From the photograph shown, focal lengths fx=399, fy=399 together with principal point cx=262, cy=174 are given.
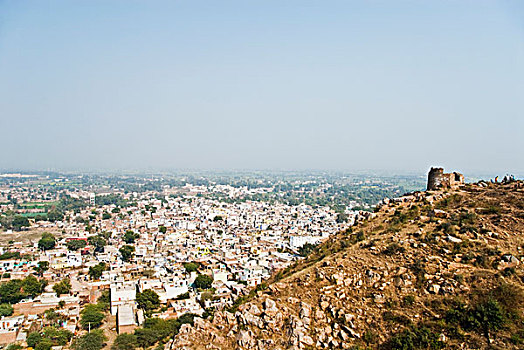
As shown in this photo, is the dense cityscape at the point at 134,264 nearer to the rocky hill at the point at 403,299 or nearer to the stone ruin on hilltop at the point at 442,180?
the rocky hill at the point at 403,299

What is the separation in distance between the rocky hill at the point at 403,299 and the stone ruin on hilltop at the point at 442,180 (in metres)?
2.97

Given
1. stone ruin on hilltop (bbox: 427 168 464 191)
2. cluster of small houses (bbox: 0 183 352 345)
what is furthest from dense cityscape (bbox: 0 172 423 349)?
stone ruin on hilltop (bbox: 427 168 464 191)

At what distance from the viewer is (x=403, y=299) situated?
6160 mm

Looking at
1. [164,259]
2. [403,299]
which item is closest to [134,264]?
[164,259]

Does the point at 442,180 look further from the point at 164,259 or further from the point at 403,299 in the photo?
the point at 164,259

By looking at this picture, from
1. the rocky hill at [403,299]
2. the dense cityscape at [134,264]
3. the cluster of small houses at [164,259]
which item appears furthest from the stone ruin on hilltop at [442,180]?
the cluster of small houses at [164,259]

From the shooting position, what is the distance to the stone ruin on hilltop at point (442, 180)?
1089 centimetres

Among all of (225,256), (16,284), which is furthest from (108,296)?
(225,256)

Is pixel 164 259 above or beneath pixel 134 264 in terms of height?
above

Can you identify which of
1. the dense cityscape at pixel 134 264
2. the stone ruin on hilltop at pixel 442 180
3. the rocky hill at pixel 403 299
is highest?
the stone ruin on hilltop at pixel 442 180

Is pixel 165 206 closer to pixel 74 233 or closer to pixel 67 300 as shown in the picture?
pixel 74 233

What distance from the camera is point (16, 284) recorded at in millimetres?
20172

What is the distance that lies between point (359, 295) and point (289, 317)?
48.1 inches

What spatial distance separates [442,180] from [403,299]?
5.81m
